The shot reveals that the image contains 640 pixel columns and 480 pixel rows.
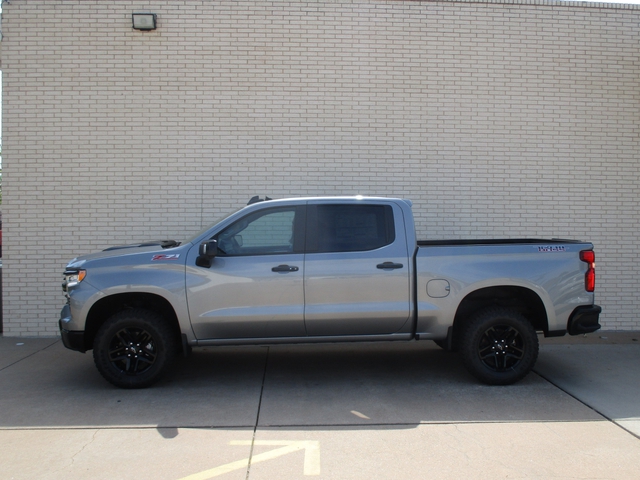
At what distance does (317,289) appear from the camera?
6215 mm

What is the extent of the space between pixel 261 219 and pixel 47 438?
2.95 meters

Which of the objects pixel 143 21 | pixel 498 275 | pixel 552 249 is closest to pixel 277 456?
pixel 498 275

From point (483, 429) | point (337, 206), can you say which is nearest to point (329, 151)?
point (337, 206)

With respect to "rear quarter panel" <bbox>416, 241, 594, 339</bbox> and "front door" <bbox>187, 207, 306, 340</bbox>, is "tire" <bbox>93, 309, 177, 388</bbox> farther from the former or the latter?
"rear quarter panel" <bbox>416, 241, 594, 339</bbox>

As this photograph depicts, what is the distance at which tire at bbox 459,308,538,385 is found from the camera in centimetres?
634

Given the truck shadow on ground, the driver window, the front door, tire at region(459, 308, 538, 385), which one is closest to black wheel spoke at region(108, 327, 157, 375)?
the truck shadow on ground

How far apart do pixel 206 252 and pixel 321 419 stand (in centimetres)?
201

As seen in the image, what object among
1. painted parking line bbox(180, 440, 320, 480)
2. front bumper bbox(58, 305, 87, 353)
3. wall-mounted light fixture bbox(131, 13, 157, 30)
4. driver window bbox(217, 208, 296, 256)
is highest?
wall-mounted light fixture bbox(131, 13, 157, 30)

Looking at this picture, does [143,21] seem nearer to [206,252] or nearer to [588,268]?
[206,252]

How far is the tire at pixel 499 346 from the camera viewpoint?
634cm

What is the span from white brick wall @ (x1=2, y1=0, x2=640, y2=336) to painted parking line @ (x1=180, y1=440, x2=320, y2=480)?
15.7 ft

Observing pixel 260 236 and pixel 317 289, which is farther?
pixel 260 236

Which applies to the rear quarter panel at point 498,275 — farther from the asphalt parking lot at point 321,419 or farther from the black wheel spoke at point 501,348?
the asphalt parking lot at point 321,419

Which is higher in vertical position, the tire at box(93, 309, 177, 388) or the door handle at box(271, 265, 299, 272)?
the door handle at box(271, 265, 299, 272)
